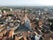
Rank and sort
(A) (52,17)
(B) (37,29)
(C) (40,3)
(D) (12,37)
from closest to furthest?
(D) (12,37)
(B) (37,29)
(A) (52,17)
(C) (40,3)

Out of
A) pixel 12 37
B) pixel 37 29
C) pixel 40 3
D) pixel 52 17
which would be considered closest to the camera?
pixel 12 37

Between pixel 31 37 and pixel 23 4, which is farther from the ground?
pixel 23 4

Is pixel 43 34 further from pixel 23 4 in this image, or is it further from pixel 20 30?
pixel 23 4

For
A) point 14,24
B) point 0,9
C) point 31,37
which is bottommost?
point 31,37

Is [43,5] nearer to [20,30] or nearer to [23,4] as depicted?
[23,4]

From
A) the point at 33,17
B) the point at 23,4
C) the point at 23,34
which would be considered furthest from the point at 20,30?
the point at 23,4

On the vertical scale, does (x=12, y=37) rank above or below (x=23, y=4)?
below

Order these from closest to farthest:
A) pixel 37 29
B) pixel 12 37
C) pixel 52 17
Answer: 1. pixel 12 37
2. pixel 37 29
3. pixel 52 17

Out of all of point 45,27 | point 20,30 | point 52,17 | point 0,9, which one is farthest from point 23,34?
point 0,9

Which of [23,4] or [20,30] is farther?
[23,4]
